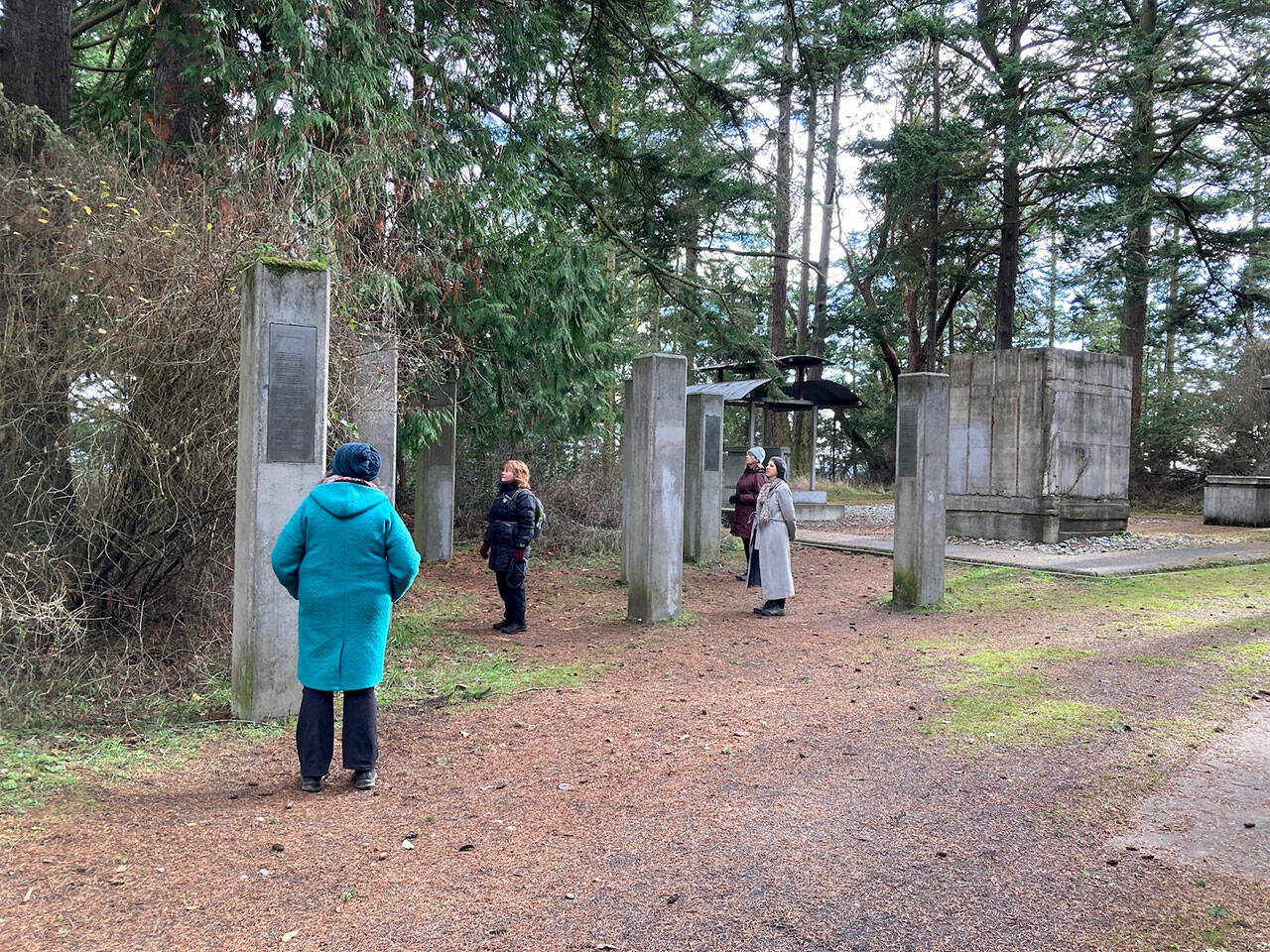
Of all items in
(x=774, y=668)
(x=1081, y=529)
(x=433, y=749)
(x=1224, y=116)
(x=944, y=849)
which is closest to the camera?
(x=944, y=849)

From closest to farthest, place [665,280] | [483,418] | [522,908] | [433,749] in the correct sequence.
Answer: [522,908] < [433,749] < [483,418] < [665,280]

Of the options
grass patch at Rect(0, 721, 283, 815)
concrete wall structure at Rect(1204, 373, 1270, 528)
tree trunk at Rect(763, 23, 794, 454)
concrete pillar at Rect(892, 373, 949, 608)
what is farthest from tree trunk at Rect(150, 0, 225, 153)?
concrete wall structure at Rect(1204, 373, 1270, 528)

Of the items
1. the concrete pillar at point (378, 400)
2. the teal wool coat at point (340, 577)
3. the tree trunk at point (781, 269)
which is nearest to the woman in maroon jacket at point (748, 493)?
the concrete pillar at point (378, 400)

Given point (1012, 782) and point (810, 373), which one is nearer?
point (1012, 782)

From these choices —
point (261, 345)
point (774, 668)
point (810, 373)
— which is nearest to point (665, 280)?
point (774, 668)

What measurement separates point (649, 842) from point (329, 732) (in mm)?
1835

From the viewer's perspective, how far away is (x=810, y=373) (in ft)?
116

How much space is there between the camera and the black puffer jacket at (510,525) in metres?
9.17

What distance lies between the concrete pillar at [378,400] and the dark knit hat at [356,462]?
2.53 m

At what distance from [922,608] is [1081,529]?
869 centimetres

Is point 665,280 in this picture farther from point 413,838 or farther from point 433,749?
point 413,838

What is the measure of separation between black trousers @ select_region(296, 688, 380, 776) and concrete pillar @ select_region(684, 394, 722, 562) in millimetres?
9969

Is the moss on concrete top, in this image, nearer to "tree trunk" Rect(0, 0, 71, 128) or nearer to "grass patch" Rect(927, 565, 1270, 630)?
"tree trunk" Rect(0, 0, 71, 128)

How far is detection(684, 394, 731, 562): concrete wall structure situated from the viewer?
14.8m
